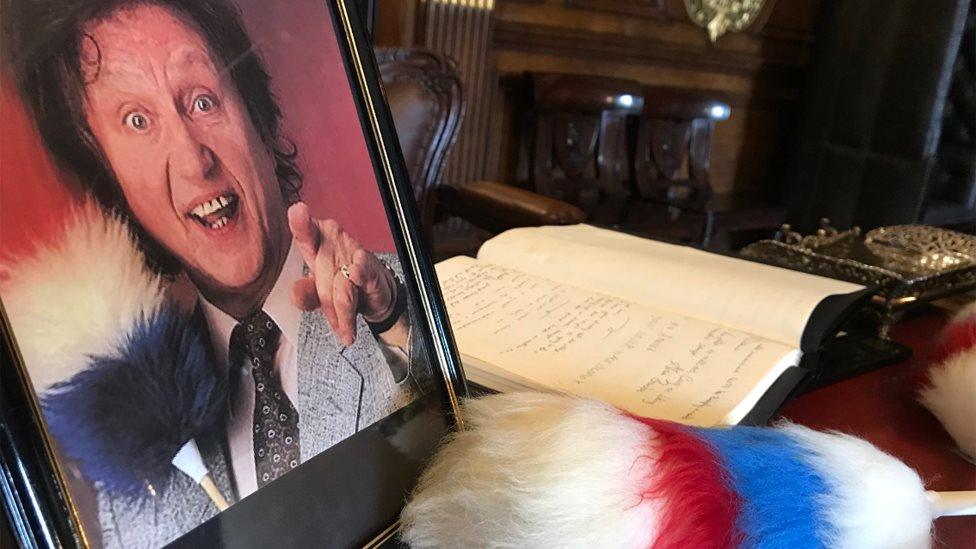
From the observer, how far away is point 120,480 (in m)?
0.24

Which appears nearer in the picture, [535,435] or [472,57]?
[535,435]

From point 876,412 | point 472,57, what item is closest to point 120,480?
point 876,412

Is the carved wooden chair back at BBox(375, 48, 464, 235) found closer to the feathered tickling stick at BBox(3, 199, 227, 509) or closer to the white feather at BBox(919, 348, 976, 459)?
the white feather at BBox(919, 348, 976, 459)

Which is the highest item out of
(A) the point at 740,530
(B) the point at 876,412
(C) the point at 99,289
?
(C) the point at 99,289

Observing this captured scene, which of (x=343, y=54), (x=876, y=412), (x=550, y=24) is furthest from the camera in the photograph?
(x=550, y=24)

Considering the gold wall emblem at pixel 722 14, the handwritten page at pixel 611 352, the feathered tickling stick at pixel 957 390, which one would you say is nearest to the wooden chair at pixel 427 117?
the handwritten page at pixel 611 352

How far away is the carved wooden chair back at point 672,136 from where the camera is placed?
2188 millimetres

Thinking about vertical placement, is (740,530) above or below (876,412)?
above

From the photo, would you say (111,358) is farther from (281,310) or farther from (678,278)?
(678,278)

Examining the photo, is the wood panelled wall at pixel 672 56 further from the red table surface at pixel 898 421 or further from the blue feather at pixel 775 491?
the blue feather at pixel 775 491

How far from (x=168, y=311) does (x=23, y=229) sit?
2.0 inches

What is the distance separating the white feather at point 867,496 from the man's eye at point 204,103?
28cm

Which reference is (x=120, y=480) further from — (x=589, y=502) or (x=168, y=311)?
(x=589, y=502)

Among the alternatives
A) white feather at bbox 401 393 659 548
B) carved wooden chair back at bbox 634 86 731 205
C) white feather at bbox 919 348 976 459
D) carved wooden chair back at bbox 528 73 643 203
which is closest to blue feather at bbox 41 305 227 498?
white feather at bbox 401 393 659 548
